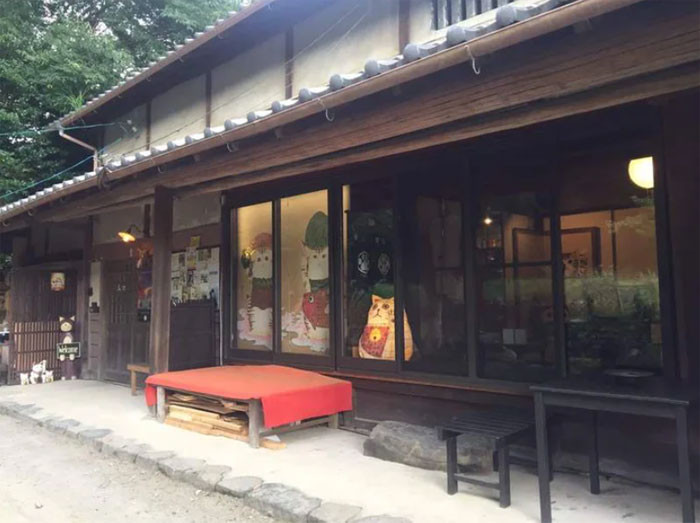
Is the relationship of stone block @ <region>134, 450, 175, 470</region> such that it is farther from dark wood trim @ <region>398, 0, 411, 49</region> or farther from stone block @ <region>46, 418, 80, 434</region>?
dark wood trim @ <region>398, 0, 411, 49</region>

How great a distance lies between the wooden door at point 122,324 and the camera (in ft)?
30.3

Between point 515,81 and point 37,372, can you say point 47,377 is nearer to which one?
point 37,372

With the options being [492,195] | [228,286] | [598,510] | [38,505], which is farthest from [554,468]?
[228,286]

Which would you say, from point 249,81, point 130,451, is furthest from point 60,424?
point 249,81

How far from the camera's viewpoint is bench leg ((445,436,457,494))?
3.88 metres

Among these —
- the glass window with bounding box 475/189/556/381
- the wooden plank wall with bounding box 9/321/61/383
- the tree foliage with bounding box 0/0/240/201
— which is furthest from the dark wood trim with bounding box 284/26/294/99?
the tree foliage with bounding box 0/0/240/201

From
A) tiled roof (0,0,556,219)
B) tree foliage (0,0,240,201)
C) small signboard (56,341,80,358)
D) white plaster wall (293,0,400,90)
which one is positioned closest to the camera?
tiled roof (0,0,556,219)

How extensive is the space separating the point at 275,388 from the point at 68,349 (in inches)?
260

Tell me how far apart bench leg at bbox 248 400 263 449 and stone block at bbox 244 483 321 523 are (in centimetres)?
109

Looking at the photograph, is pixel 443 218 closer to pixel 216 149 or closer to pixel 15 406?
pixel 216 149

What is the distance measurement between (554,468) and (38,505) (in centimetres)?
402

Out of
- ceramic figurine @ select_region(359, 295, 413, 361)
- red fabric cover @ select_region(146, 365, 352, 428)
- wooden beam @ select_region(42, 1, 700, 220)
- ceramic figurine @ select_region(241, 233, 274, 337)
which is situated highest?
wooden beam @ select_region(42, 1, 700, 220)

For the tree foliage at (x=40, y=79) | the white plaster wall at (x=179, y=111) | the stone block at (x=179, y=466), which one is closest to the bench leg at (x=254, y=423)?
the stone block at (x=179, y=466)

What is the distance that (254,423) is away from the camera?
5.22 metres
